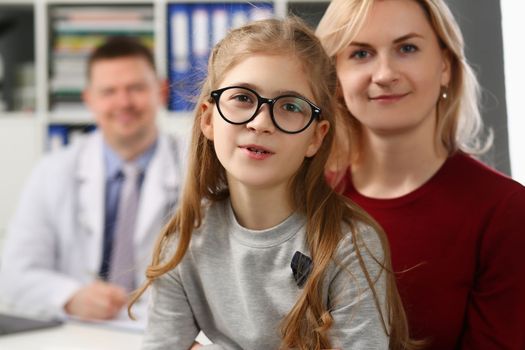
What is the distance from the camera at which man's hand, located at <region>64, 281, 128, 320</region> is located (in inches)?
92.0

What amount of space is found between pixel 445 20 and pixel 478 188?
12.0 inches

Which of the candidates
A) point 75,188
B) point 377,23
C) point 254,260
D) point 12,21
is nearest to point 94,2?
point 12,21

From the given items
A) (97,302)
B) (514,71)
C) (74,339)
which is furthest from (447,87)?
(97,302)

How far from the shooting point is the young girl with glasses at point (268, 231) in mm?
1077

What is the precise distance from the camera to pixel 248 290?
115 centimetres

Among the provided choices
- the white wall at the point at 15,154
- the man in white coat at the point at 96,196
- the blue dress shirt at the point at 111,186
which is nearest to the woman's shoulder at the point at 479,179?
the man in white coat at the point at 96,196

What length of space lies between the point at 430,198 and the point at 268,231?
1.20 feet

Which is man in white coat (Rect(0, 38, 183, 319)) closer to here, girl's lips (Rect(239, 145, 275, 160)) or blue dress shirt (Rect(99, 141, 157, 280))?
blue dress shirt (Rect(99, 141, 157, 280))

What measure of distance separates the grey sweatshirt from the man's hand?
1.17m

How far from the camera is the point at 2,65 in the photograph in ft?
10.1

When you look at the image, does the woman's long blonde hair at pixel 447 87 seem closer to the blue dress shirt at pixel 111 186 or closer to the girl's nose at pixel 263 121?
the girl's nose at pixel 263 121

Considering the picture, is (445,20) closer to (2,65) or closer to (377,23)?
(377,23)

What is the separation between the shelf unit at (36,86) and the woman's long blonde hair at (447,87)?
1.43m

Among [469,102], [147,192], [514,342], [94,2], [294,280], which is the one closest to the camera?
[294,280]
